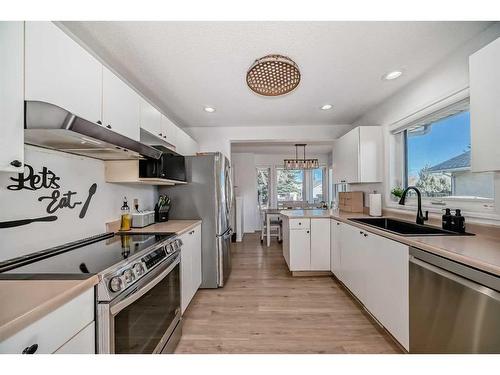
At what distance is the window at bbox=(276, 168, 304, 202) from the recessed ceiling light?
4762 millimetres

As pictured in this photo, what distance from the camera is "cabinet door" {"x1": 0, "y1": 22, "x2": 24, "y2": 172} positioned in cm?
82

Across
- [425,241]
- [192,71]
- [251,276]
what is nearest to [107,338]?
[425,241]

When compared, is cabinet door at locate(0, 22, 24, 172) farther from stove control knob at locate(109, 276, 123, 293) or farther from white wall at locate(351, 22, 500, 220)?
white wall at locate(351, 22, 500, 220)

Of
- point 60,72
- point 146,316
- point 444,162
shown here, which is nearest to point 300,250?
point 444,162

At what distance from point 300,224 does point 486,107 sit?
82.8 inches

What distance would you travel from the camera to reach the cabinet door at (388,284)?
4.69 feet

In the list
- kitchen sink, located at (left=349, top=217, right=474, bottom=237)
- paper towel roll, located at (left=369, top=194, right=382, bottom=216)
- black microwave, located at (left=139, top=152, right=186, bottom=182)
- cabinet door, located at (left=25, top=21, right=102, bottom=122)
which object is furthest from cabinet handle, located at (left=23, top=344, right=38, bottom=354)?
paper towel roll, located at (left=369, top=194, right=382, bottom=216)

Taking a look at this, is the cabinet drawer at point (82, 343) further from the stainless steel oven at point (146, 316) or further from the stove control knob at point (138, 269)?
the stove control knob at point (138, 269)

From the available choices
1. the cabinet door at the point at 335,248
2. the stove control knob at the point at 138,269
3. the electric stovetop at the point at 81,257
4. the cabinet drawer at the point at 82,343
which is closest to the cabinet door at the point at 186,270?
the electric stovetop at the point at 81,257

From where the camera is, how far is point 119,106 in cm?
152

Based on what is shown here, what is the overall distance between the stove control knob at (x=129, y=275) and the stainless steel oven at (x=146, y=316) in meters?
0.05

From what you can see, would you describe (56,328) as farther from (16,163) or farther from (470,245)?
(470,245)

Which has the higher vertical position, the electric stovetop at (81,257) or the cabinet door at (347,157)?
the cabinet door at (347,157)
